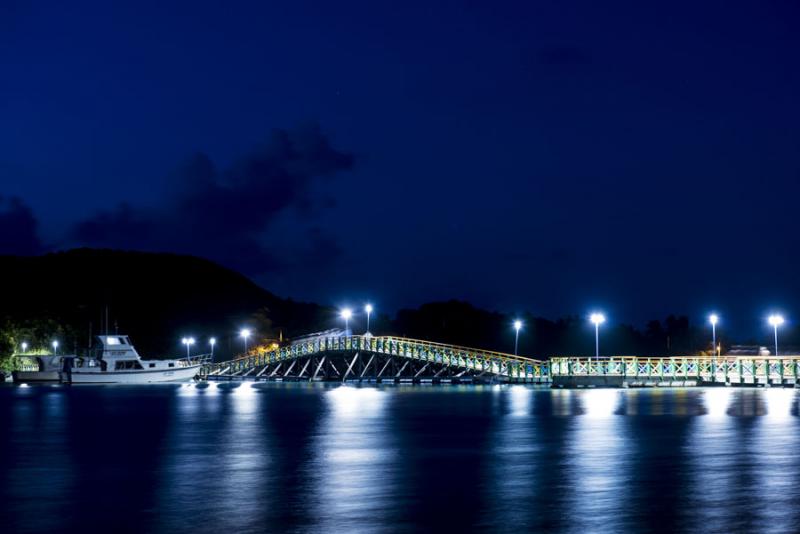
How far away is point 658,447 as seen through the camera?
2447 cm

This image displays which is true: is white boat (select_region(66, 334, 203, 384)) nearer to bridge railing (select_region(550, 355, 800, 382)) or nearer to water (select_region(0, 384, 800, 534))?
bridge railing (select_region(550, 355, 800, 382))

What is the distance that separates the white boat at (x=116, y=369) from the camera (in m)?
91.3

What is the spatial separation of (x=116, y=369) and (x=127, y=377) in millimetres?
1456

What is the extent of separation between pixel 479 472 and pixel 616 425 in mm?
12902

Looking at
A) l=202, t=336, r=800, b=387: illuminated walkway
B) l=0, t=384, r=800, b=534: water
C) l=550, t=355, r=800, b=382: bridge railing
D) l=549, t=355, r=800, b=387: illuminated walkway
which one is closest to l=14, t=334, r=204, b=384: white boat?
l=202, t=336, r=800, b=387: illuminated walkway

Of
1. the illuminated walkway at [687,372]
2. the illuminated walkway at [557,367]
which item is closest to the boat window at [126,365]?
the illuminated walkway at [557,367]

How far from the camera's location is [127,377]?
9150 centimetres

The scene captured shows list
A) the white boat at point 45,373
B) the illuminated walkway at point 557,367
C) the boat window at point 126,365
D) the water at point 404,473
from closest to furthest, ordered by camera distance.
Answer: the water at point 404,473, the illuminated walkway at point 557,367, the boat window at point 126,365, the white boat at point 45,373

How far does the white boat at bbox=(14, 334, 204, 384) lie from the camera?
91312 millimetres

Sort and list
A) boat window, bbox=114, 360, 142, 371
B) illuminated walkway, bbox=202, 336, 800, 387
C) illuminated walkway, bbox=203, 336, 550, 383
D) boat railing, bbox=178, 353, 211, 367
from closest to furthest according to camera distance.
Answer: illuminated walkway, bbox=202, 336, 800, 387 → illuminated walkway, bbox=203, 336, 550, 383 → boat window, bbox=114, 360, 142, 371 → boat railing, bbox=178, 353, 211, 367

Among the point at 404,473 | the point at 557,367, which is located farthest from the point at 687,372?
the point at 404,473

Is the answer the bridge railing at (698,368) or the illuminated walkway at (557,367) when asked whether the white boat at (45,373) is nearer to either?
the illuminated walkway at (557,367)

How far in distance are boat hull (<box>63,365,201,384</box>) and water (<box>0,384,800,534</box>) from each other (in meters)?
54.6

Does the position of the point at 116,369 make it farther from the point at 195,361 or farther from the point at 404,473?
the point at 404,473
